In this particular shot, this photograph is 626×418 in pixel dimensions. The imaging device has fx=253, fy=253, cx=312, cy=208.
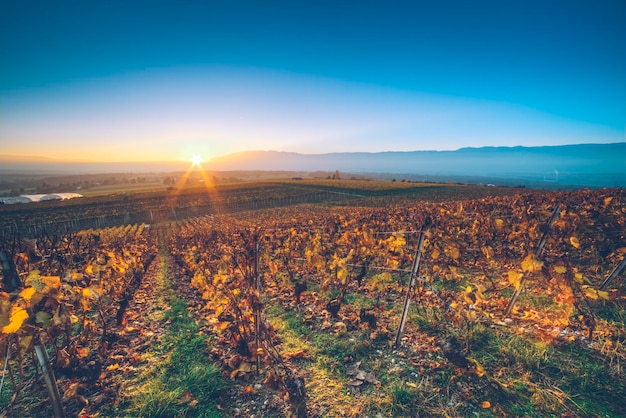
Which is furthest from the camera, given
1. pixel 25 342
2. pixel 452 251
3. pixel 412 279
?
pixel 452 251

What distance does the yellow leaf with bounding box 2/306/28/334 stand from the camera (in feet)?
8.76

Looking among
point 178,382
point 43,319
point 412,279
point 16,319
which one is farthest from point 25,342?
point 412,279

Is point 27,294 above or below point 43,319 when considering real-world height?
above

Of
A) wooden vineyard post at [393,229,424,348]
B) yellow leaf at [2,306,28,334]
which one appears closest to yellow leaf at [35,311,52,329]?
yellow leaf at [2,306,28,334]

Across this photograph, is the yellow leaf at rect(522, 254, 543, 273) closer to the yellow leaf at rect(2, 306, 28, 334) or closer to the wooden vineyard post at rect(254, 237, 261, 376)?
the wooden vineyard post at rect(254, 237, 261, 376)

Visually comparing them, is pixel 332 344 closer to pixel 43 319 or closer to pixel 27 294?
pixel 43 319

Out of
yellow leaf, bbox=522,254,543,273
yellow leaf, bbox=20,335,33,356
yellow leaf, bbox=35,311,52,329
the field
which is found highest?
yellow leaf, bbox=522,254,543,273

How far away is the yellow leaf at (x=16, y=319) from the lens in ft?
8.76

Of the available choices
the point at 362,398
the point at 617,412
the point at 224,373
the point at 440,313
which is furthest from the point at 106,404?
the point at 617,412

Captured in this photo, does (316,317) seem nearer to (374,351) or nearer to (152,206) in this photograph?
(374,351)

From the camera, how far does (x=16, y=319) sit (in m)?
2.73

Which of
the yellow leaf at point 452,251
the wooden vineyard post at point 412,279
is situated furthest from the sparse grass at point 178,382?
the yellow leaf at point 452,251

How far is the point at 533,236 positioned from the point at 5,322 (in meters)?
9.82

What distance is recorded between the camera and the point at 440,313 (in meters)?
5.79
